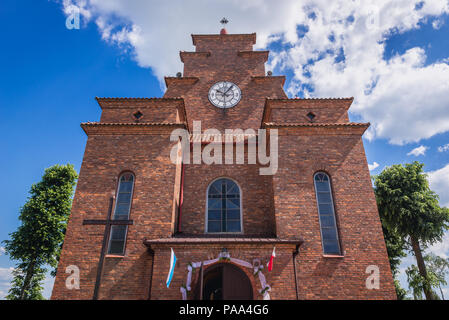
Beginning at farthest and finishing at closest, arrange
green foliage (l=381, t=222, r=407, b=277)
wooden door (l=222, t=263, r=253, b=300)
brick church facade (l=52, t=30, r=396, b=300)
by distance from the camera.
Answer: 1. green foliage (l=381, t=222, r=407, b=277)
2. brick church facade (l=52, t=30, r=396, b=300)
3. wooden door (l=222, t=263, r=253, b=300)

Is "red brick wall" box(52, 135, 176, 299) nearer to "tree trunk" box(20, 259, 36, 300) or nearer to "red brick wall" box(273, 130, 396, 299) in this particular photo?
"red brick wall" box(273, 130, 396, 299)

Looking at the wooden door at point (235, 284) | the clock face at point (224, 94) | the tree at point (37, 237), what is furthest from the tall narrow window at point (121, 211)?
the tree at point (37, 237)

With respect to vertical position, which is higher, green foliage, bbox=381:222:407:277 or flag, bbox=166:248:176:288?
green foliage, bbox=381:222:407:277

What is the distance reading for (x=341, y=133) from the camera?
41.5ft

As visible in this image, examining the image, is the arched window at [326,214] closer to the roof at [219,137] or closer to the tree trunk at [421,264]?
the roof at [219,137]

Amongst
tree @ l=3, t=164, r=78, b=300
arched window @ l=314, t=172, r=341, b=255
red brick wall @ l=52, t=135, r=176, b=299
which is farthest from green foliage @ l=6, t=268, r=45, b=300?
arched window @ l=314, t=172, r=341, b=255

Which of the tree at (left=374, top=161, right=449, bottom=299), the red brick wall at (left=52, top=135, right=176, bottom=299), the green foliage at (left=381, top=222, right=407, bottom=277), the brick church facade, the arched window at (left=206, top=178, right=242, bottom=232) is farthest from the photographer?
the green foliage at (left=381, top=222, right=407, bottom=277)

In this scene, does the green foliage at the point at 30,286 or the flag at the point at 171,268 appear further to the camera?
the green foliage at the point at 30,286

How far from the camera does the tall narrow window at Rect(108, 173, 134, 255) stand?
10703 millimetres

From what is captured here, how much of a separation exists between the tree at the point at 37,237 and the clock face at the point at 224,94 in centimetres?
1281

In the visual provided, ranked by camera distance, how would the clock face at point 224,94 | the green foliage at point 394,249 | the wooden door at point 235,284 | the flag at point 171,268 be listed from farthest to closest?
1. the green foliage at point 394,249
2. the clock face at point 224,94
3. the wooden door at point 235,284
4. the flag at point 171,268

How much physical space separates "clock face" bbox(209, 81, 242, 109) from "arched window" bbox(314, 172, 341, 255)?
752 cm

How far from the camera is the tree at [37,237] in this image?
18.2 meters

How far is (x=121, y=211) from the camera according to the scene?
37.4ft
